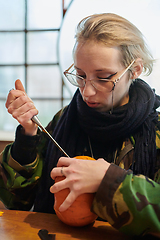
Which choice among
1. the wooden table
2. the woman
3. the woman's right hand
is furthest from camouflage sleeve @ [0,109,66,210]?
the wooden table

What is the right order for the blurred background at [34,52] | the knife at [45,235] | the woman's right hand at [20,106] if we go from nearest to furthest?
the knife at [45,235] → the woman's right hand at [20,106] → the blurred background at [34,52]

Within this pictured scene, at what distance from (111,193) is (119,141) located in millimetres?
405

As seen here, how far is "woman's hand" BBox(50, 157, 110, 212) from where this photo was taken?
2.02 feet

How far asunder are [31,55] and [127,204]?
205cm

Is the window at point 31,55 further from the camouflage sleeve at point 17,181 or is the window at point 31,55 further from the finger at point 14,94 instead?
the finger at point 14,94

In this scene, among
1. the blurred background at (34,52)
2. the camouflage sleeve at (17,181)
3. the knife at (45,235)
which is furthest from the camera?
the blurred background at (34,52)

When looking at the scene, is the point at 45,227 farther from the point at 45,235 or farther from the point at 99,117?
the point at 99,117

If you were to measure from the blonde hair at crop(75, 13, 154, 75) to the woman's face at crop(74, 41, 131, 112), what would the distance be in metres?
0.03

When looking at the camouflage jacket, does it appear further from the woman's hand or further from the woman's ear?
the woman's ear

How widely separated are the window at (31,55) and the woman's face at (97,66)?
1.41 meters

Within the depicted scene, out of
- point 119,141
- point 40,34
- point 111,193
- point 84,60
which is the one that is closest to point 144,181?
point 111,193

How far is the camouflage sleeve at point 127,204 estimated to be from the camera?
586 mm

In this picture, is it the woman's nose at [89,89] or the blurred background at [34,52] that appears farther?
the blurred background at [34,52]

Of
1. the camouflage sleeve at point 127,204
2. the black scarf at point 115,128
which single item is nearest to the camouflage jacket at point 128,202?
the camouflage sleeve at point 127,204
